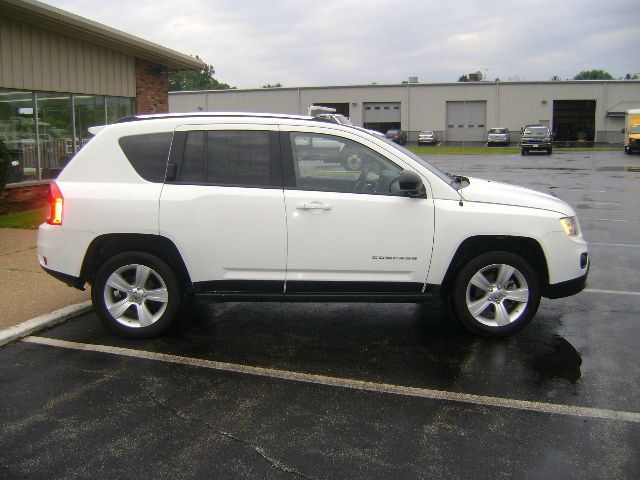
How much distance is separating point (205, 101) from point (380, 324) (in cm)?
6071

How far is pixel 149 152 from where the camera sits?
5.61 meters

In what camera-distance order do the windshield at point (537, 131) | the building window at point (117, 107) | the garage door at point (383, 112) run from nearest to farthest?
the building window at point (117, 107) → the windshield at point (537, 131) → the garage door at point (383, 112)

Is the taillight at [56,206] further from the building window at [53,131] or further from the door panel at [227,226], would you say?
the building window at [53,131]

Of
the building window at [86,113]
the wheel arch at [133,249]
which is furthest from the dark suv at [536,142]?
the wheel arch at [133,249]

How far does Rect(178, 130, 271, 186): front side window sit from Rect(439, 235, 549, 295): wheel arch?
175cm

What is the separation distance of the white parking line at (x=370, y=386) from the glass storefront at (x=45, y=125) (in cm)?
873

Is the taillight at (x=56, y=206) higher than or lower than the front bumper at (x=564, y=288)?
higher

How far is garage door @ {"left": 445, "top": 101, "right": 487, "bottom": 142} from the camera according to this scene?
6088 centimetres

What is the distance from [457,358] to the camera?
5250 millimetres

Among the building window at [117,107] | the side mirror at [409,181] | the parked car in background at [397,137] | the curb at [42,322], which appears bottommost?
the curb at [42,322]

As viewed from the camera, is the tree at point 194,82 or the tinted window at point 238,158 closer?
the tinted window at point 238,158

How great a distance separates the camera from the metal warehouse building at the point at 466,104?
5831 centimetres

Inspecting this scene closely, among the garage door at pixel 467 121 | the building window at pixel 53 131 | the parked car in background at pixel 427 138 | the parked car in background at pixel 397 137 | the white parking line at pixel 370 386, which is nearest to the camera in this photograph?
the white parking line at pixel 370 386

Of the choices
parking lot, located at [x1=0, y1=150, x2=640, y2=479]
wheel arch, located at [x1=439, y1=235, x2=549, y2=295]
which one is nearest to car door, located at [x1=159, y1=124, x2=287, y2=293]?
parking lot, located at [x1=0, y1=150, x2=640, y2=479]
